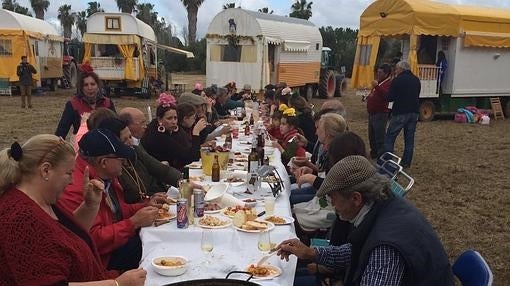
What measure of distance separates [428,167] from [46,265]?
8.07 meters

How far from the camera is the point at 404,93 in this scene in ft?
28.1

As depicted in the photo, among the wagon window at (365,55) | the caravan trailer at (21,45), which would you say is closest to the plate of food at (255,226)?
the wagon window at (365,55)

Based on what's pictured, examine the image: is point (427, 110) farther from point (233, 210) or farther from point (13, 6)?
point (13, 6)

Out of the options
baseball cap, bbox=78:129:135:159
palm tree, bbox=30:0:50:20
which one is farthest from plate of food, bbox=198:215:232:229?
palm tree, bbox=30:0:50:20

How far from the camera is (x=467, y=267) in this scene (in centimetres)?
254

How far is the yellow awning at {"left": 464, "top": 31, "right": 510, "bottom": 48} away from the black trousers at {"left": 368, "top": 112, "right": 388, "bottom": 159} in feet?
22.6

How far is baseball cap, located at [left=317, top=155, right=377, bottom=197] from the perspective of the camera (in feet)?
7.32

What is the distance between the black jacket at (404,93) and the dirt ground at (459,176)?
1.08 metres

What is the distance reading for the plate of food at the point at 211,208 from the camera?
135 inches

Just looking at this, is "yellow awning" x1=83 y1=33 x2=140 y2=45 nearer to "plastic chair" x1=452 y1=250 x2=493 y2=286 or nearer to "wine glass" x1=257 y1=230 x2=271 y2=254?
"wine glass" x1=257 y1=230 x2=271 y2=254

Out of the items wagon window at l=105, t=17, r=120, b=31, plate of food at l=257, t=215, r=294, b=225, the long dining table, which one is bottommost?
the long dining table

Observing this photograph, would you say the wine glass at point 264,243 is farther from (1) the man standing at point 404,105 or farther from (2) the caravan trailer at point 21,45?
(2) the caravan trailer at point 21,45

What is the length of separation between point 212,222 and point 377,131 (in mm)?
6654

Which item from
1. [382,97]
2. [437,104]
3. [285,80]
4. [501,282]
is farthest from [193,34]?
[501,282]
